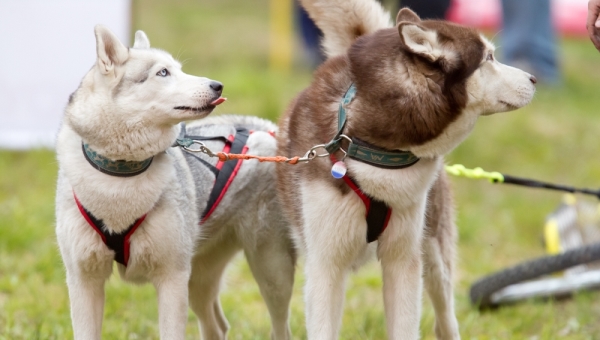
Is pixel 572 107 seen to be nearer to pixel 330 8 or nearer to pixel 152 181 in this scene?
pixel 330 8

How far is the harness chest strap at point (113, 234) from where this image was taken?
10.6 feet

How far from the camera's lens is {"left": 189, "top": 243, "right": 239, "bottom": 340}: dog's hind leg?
4.14m

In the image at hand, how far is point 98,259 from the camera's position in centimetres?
326

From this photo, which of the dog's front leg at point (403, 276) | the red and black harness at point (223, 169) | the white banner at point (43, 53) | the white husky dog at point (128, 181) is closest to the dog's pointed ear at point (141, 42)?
the white husky dog at point (128, 181)

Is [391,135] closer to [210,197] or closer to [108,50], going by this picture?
[210,197]

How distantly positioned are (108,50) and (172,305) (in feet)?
3.49

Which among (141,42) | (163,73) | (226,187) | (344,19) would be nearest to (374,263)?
(226,187)

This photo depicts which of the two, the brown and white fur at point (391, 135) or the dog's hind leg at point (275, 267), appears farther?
the dog's hind leg at point (275, 267)

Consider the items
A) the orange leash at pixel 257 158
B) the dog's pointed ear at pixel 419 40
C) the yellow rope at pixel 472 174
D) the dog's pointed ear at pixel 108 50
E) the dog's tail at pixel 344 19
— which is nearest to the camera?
the dog's pointed ear at pixel 419 40

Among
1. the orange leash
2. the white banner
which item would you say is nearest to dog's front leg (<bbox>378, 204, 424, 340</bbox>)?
the orange leash

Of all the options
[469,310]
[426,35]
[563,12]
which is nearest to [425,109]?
[426,35]

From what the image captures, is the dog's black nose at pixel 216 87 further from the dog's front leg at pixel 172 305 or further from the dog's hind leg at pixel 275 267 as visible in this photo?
the dog's hind leg at pixel 275 267

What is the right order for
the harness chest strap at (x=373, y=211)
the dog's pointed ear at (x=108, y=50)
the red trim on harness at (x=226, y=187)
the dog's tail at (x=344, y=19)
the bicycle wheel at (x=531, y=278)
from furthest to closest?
the bicycle wheel at (x=531, y=278) < the dog's tail at (x=344, y=19) < the red trim on harness at (x=226, y=187) < the harness chest strap at (x=373, y=211) < the dog's pointed ear at (x=108, y=50)

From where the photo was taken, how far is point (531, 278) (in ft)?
16.6
